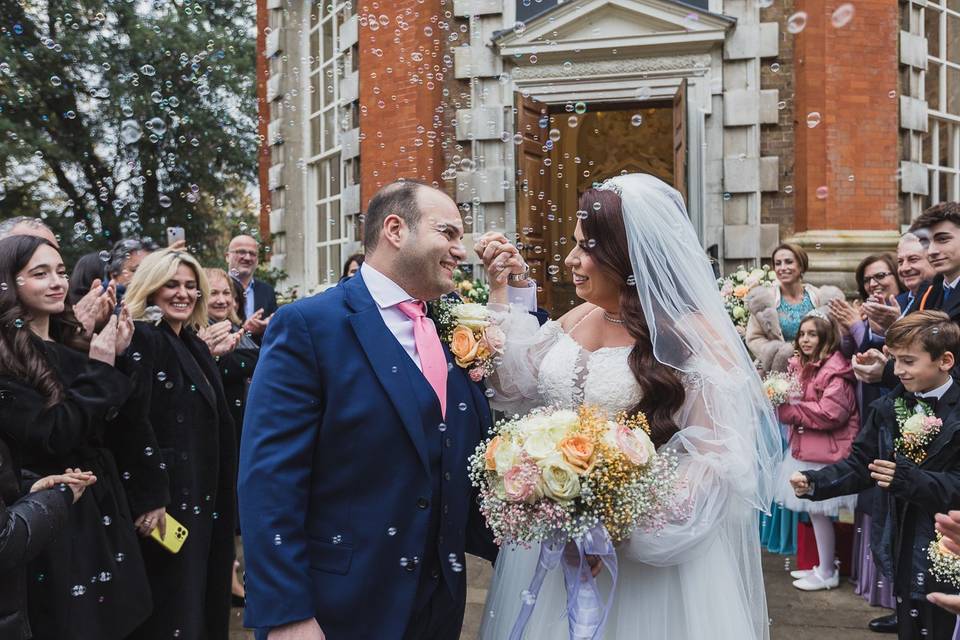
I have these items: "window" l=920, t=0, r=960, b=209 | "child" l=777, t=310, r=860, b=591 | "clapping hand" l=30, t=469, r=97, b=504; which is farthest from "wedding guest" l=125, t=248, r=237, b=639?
"window" l=920, t=0, r=960, b=209

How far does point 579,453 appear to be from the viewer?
2.33 meters

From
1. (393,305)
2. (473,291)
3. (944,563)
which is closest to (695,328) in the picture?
(393,305)

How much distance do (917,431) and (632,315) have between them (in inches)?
71.4

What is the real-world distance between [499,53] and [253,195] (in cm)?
1465

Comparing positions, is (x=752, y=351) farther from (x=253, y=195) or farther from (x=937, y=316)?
(x=253, y=195)

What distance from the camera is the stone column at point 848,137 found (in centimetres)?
949

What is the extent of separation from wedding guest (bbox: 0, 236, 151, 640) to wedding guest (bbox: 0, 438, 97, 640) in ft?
0.83

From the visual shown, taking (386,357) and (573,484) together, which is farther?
(386,357)

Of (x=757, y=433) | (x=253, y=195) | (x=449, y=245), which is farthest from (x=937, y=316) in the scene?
(x=253, y=195)

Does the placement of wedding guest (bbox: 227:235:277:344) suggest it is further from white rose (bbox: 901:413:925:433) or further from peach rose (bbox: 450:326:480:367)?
white rose (bbox: 901:413:925:433)

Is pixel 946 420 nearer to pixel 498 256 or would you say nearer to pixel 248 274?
pixel 498 256

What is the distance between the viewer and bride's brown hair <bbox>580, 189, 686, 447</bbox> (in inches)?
108

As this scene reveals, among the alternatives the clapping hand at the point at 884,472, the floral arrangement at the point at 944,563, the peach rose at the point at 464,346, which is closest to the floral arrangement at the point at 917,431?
the clapping hand at the point at 884,472

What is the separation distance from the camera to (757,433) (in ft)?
9.09
